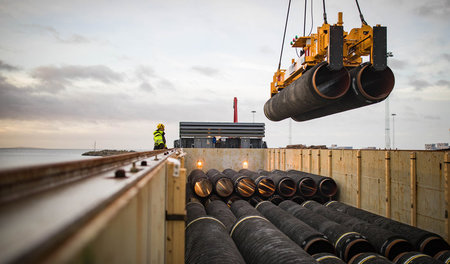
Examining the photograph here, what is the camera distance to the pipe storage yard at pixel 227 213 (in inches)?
37.3

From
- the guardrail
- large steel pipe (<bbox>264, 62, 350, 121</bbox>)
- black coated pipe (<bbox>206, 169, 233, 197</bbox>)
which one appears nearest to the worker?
black coated pipe (<bbox>206, 169, 233, 197</bbox>)

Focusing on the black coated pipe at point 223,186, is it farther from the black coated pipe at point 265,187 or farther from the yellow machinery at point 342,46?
the yellow machinery at point 342,46

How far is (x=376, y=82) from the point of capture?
7.55m

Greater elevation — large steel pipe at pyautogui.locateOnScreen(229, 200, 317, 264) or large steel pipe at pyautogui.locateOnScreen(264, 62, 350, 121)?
large steel pipe at pyautogui.locateOnScreen(264, 62, 350, 121)

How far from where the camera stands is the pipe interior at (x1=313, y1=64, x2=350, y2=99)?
24.0ft

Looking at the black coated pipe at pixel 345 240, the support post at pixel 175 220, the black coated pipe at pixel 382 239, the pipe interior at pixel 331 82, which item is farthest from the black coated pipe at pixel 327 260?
the pipe interior at pixel 331 82

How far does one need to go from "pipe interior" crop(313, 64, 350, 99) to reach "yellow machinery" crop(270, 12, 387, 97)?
0.35 meters

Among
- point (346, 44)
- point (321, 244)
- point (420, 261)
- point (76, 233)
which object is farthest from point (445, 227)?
point (76, 233)

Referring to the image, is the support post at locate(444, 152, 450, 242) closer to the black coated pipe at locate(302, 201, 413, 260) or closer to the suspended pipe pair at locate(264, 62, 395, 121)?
the black coated pipe at locate(302, 201, 413, 260)

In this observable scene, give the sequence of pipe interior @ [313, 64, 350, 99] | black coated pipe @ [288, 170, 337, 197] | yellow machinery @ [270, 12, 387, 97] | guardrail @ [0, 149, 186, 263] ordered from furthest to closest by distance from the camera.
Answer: black coated pipe @ [288, 170, 337, 197]
pipe interior @ [313, 64, 350, 99]
yellow machinery @ [270, 12, 387, 97]
guardrail @ [0, 149, 186, 263]

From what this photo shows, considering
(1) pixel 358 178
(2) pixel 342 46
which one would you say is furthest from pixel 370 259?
(2) pixel 342 46

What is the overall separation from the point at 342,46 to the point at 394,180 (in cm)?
392

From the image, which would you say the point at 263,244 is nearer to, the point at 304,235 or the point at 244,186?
the point at 304,235

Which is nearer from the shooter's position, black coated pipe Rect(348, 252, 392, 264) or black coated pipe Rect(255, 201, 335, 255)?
black coated pipe Rect(348, 252, 392, 264)
